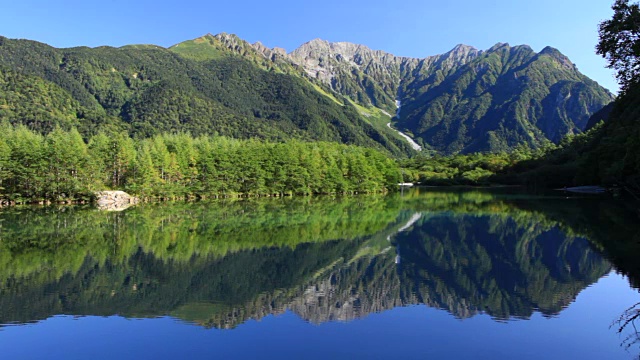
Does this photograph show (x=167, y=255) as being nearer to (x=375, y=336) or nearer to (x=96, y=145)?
(x=375, y=336)

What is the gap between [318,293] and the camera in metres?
16.7

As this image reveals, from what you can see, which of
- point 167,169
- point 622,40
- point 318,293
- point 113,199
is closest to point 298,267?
point 318,293

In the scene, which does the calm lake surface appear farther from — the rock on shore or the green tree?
the rock on shore

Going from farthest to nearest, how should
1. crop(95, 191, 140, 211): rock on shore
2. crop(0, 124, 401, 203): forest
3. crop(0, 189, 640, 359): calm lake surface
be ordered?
crop(95, 191, 140, 211): rock on shore, crop(0, 124, 401, 203): forest, crop(0, 189, 640, 359): calm lake surface

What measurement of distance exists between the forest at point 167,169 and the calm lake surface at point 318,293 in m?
27.1

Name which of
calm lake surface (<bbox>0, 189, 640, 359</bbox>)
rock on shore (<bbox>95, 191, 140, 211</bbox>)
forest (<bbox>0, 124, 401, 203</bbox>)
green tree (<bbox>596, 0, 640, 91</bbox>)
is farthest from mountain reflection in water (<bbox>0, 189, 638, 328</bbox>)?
forest (<bbox>0, 124, 401, 203</bbox>)

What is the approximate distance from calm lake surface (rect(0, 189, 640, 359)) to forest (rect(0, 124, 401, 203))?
27114mm

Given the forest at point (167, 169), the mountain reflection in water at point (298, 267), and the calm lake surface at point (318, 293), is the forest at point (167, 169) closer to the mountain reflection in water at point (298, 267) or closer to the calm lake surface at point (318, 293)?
the mountain reflection in water at point (298, 267)

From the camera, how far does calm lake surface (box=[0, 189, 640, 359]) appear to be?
11594mm

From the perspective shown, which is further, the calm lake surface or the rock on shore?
the rock on shore

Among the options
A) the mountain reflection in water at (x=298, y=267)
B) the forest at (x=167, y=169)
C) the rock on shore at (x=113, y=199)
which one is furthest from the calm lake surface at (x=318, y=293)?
the forest at (x=167, y=169)

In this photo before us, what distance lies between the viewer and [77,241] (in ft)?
88.9

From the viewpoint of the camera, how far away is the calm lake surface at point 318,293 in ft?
38.0

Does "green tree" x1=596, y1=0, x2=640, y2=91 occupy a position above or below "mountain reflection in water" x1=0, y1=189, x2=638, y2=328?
above
